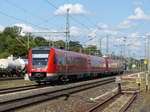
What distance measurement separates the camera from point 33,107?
1361cm

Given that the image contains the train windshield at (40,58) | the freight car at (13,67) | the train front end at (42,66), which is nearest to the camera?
the train front end at (42,66)

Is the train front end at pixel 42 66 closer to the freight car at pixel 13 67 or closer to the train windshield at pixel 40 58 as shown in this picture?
the train windshield at pixel 40 58

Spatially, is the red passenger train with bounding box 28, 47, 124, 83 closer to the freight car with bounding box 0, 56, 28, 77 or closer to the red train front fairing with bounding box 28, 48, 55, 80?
the red train front fairing with bounding box 28, 48, 55, 80

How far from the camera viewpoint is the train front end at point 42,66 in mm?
24953

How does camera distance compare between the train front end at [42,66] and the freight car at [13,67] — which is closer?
the train front end at [42,66]

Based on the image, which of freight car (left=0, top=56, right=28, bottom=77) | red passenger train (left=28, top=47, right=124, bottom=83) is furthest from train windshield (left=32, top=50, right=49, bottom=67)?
freight car (left=0, top=56, right=28, bottom=77)

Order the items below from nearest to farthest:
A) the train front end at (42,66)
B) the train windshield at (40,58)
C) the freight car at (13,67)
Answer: the train front end at (42,66), the train windshield at (40,58), the freight car at (13,67)

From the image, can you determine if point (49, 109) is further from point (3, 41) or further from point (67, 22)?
point (3, 41)

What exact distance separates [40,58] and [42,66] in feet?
2.48

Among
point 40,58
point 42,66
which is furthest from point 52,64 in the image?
point 40,58

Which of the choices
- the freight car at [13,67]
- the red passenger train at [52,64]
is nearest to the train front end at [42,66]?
the red passenger train at [52,64]

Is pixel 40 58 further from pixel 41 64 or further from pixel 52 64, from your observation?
pixel 52 64

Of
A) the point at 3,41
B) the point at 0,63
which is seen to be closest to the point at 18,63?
the point at 0,63

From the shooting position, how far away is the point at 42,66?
25125mm
